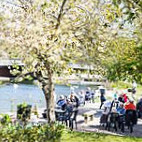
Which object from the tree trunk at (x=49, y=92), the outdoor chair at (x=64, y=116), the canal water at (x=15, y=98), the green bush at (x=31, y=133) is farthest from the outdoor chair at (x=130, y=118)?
the tree trunk at (x=49, y=92)

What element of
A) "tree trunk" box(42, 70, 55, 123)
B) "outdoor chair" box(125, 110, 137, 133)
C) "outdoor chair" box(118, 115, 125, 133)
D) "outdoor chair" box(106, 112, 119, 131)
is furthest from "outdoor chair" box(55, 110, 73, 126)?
"tree trunk" box(42, 70, 55, 123)

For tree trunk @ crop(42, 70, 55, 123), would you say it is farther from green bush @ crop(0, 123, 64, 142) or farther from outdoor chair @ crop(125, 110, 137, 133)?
outdoor chair @ crop(125, 110, 137, 133)

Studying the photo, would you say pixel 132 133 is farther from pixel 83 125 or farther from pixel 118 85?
pixel 118 85

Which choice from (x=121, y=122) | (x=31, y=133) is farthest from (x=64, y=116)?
(x=31, y=133)

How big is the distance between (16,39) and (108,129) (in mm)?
9496

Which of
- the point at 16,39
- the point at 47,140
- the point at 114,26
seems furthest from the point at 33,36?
the point at 47,140

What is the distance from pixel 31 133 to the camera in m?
9.05

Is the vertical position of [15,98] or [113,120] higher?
[113,120]

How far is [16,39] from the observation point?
7.70 meters

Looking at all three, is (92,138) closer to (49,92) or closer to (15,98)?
(49,92)

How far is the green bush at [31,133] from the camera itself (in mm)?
8586

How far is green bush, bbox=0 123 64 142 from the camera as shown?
28.2ft

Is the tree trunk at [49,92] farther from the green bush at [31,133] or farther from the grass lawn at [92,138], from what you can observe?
the grass lawn at [92,138]

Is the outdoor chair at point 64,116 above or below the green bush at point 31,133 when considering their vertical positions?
below
